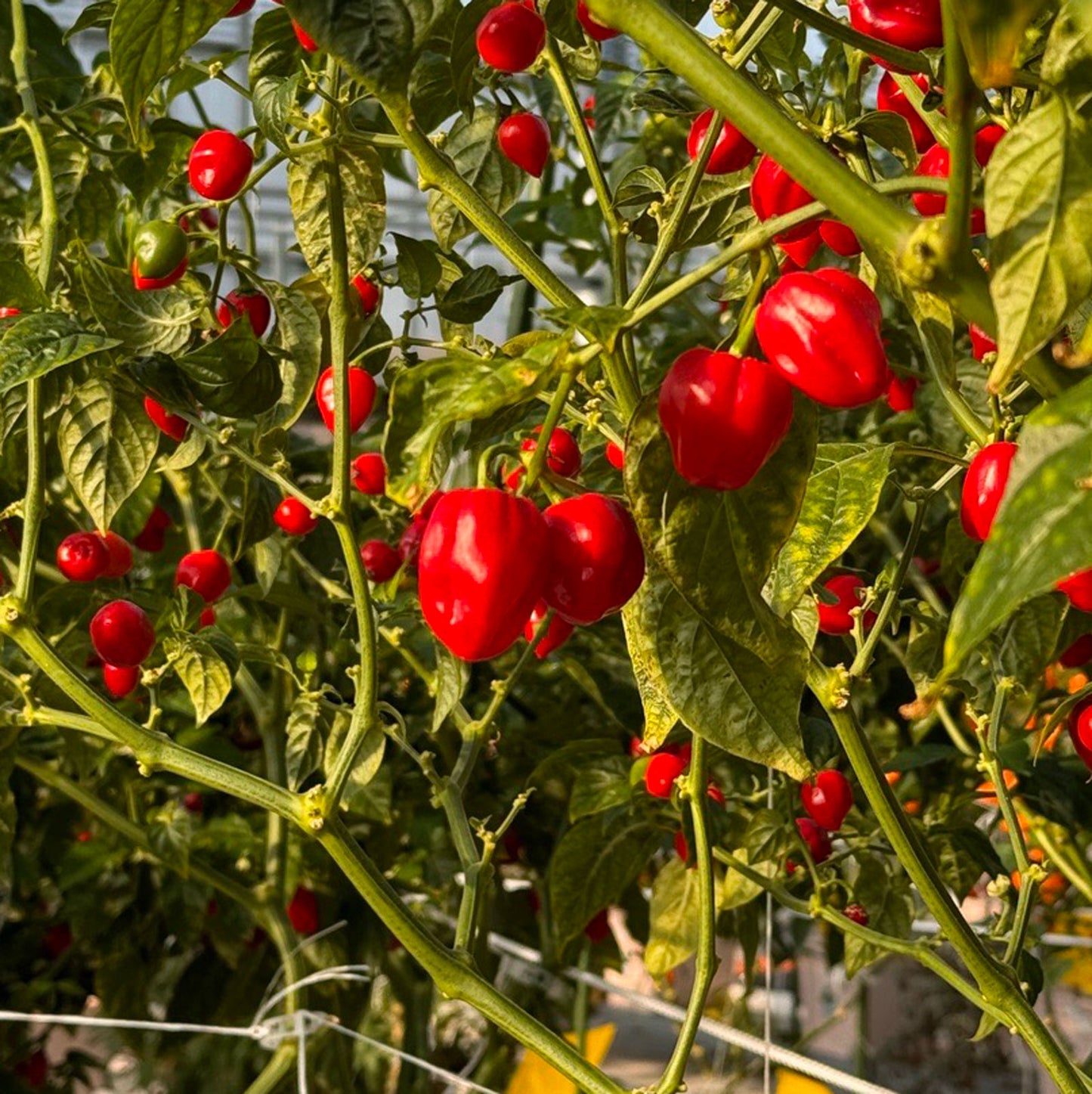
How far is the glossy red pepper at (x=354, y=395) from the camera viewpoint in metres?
0.76

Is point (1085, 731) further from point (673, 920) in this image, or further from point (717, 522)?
point (673, 920)

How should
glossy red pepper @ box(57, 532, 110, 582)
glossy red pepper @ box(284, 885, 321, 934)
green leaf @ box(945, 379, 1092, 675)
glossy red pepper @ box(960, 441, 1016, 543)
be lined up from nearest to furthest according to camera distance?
1. green leaf @ box(945, 379, 1092, 675)
2. glossy red pepper @ box(960, 441, 1016, 543)
3. glossy red pepper @ box(57, 532, 110, 582)
4. glossy red pepper @ box(284, 885, 321, 934)

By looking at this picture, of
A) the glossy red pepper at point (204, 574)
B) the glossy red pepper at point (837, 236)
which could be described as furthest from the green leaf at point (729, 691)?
the glossy red pepper at point (204, 574)

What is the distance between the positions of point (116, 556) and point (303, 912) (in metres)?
0.64

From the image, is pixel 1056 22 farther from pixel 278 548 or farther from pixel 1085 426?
pixel 278 548

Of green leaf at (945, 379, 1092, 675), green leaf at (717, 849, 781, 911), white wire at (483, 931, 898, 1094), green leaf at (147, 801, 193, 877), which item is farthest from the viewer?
green leaf at (147, 801, 193, 877)

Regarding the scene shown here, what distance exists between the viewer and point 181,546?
1.51 meters

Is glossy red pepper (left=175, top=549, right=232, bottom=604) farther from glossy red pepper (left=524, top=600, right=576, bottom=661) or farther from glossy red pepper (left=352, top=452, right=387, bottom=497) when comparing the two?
glossy red pepper (left=524, top=600, right=576, bottom=661)

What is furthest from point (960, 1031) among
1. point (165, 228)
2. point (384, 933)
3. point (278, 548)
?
point (165, 228)

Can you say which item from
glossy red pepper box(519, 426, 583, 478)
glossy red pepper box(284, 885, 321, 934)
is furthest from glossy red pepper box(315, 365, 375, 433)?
glossy red pepper box(284, 885, 321, 934)

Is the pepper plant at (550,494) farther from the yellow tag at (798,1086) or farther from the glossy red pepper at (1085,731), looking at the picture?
the yellow tag at (798,1086)

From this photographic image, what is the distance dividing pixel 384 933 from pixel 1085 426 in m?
1.29

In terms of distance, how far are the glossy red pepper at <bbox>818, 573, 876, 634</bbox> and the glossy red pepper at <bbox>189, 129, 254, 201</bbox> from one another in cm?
39

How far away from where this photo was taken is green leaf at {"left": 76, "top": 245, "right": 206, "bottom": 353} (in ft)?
2.47
